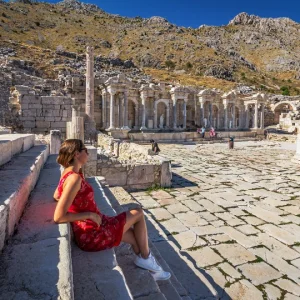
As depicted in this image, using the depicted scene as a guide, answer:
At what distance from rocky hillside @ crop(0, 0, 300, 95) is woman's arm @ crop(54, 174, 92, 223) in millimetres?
40970

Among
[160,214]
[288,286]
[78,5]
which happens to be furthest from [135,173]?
[78,5]

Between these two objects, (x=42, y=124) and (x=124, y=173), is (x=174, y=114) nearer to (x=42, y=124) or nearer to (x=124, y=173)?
(x=42, y=124)

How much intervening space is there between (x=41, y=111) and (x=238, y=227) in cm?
1418

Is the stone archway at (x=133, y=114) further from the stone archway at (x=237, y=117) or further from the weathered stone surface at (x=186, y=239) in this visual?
the weathered stone surface at (x=186, y=239)

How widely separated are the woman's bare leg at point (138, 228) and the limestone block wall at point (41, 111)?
1453 cm

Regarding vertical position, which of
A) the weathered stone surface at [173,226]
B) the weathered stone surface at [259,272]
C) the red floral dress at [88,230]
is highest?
the red floral dress at [88,230]

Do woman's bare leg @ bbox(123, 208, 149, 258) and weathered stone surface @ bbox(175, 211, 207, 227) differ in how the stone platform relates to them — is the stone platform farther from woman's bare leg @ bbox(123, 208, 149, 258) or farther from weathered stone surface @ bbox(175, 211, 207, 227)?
woman's bare leg @ bbox(123, 208, 149, 258)

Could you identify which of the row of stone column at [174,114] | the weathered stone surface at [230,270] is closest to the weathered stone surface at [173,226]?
the weathered stone surface at [230,270]

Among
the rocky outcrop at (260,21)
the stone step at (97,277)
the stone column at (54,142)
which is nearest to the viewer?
the stone step at (97,277)

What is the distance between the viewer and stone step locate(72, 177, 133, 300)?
1.84 metres

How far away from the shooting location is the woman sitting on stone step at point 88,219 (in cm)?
228

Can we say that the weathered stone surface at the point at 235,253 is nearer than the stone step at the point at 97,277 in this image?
No

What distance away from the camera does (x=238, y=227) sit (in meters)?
4.95

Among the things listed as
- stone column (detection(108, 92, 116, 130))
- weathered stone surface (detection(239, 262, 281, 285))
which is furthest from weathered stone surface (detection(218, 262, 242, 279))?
stone column (detection(108, 92, 116, 130))
